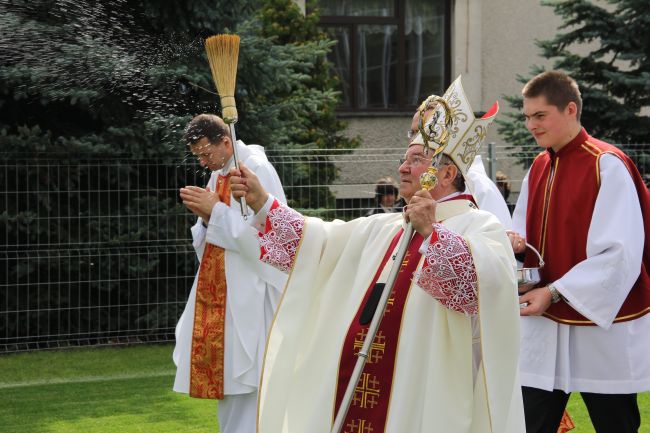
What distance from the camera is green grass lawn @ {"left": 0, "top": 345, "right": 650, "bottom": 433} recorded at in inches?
318

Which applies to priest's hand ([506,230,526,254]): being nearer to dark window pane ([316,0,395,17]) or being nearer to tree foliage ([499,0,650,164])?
tree foliage ([499,0,650,164])

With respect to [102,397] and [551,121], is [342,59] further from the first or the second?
[551,121]

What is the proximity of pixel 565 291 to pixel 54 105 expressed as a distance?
734 centimetres

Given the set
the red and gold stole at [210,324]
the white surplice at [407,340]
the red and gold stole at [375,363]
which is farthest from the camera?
the red and gold stole at [210,324]

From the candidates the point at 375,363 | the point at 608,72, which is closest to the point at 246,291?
the point at 375,363

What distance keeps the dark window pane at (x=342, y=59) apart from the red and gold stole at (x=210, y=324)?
10.4m

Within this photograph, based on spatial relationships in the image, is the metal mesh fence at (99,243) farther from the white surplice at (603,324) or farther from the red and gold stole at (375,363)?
the red and gold stole at (375,363)

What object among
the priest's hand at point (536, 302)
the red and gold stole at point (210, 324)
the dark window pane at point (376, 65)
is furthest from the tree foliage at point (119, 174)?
the dark window pane at point (376, 65)

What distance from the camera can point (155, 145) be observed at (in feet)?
37.1

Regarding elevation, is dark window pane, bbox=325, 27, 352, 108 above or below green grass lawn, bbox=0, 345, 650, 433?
above

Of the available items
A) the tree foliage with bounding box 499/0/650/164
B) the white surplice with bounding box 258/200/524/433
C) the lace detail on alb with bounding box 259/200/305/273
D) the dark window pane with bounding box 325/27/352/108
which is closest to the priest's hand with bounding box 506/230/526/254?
the white surplice with bounding box 258/200/524/433

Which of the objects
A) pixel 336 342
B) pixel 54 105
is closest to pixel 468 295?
pixel 336 342

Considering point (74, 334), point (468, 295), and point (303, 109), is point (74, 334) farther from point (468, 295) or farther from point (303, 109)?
point (468, 295)

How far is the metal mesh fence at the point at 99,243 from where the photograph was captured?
11.2 meters
